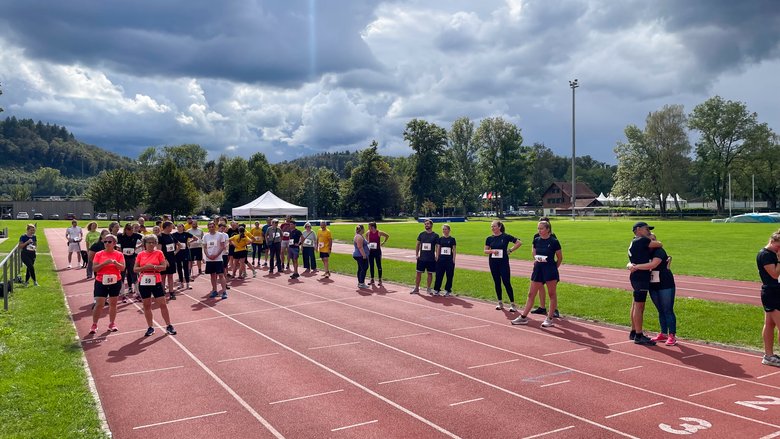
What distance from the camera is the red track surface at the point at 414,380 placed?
603 cm

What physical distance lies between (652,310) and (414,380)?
269 inches

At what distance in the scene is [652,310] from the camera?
39.3ft

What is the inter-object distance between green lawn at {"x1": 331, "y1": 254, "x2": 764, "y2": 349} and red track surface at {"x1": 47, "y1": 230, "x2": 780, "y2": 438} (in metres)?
0.79

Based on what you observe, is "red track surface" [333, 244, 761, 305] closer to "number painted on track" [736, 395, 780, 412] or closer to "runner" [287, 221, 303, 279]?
"runner" [287, 221, 303, 279]

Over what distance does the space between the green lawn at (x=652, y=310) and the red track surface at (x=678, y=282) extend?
1399 millimetres

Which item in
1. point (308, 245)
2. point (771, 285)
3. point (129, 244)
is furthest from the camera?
point (308, 245)

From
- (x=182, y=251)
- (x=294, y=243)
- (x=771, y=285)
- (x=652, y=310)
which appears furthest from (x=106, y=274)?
(x=652, y=310)

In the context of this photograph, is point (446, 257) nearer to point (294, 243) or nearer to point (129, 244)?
A: point (294, 243)

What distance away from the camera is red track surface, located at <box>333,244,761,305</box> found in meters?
14.3

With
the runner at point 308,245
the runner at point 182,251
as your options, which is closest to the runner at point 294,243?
the runner at point 308,245

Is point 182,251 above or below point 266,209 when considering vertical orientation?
below

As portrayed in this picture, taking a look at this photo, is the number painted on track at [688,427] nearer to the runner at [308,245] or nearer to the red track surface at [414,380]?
the red track surface at [414,380]

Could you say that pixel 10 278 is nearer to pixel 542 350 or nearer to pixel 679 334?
pixel 542 350

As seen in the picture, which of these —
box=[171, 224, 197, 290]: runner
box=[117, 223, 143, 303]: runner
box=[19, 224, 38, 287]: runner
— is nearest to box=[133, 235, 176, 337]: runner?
box=[117, 223, 143, 303]: runner
